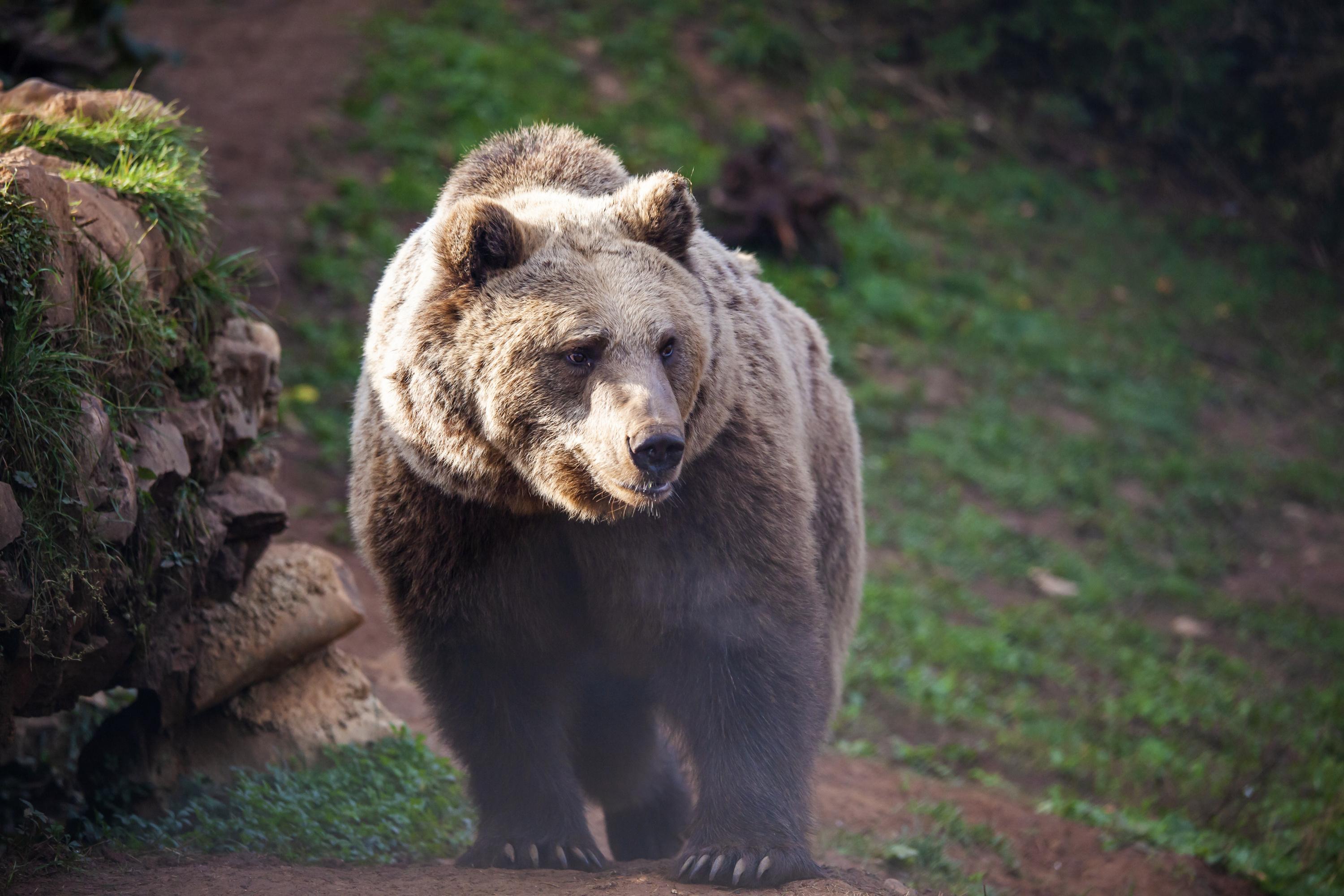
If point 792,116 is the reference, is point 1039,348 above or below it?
below

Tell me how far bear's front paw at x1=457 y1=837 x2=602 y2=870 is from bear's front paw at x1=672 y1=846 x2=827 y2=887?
440 mm

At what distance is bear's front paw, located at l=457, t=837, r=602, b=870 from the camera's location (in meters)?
3.83

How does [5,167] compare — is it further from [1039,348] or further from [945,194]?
[945,194]

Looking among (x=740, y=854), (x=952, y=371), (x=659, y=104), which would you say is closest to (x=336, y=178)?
(x=659, y=104)

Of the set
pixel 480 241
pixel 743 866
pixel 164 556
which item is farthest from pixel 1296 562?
pixel 164 556

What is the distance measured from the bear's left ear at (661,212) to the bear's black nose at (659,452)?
2.67ft

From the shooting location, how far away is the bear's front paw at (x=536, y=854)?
3.83 metres

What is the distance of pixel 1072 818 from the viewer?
5.86 m

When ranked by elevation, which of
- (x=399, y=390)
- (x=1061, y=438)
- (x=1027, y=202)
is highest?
(x=399, y=390)

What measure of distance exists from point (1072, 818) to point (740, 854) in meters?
3.08

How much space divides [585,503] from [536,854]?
1.33 m

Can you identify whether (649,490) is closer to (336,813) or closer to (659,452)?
(659,452)

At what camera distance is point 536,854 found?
3.84m

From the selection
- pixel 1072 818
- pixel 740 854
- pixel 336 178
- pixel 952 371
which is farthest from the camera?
pixel 952 371
